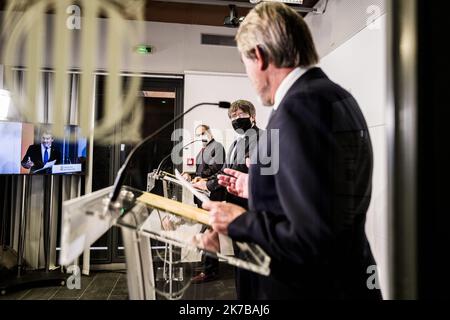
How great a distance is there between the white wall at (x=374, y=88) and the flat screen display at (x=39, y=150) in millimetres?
904

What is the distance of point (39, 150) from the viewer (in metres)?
1.03

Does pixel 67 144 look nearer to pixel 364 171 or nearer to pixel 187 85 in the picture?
pixel 187 85

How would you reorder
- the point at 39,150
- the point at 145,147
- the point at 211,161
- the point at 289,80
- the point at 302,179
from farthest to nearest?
1. the point at 211,161
2. the point at 39,150
3. the point at 145,147
4. the point at 289,80
5. the point at 302,179

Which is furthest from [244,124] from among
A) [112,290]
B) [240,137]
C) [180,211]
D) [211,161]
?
[112,290]

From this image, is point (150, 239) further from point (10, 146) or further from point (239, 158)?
point (10, 146)

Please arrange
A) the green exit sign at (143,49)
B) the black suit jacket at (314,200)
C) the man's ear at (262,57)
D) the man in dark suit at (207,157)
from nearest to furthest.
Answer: the black suit jacket at (314,200) → the man's ear at (262,57) → the green exit sign at (143,49) → the man in dark suit at (207,157)

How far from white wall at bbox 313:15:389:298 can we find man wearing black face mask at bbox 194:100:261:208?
339 mm

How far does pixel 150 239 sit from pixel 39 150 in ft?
2.33

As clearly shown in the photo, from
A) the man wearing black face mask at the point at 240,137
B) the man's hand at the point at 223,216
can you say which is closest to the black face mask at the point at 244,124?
the man wearing black face mask at the point at 240,137

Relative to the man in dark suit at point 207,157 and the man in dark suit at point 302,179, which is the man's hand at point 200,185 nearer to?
the man in dark suit at point 207,157

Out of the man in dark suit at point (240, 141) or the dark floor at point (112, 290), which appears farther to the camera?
the man in dark suit at point (240, 141)

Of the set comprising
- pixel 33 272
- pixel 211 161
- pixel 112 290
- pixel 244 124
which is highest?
pixel 244 124

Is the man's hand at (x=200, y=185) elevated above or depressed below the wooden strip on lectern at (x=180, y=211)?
above

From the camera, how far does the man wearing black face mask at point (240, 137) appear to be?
101cm
